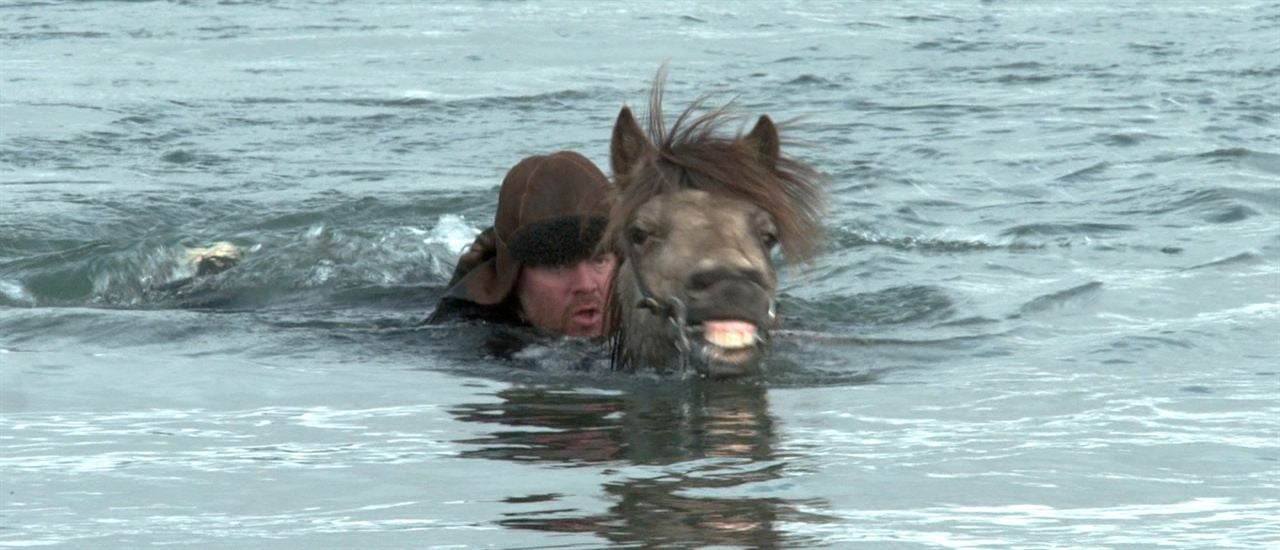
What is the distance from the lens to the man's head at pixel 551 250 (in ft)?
24.2

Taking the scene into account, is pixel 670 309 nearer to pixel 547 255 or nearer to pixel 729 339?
pixel 729 339

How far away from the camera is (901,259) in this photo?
10273mm

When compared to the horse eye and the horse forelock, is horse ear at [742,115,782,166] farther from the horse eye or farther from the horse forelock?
the horse eye

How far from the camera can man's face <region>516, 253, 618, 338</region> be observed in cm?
738

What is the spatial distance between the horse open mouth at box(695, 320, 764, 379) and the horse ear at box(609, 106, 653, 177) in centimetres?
87

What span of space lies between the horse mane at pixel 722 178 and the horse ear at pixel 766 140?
14mm

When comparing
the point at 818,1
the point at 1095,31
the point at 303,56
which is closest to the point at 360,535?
the point at 303,56

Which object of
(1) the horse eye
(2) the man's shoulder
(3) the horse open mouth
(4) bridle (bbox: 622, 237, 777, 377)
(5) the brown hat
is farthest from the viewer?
(2) the man's shoulder

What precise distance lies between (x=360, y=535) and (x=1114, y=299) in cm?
483

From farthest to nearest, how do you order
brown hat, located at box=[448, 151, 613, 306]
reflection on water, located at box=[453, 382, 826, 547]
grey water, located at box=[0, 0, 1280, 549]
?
brown hat, located at box=[448, 151, 613, 306] < grey water, located at box=[0, 0, 1280, 549] < reflection on water, located at box=[453, 382, 826, 547]

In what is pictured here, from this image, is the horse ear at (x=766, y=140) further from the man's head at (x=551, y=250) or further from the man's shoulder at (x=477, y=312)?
the man's shoulder at (x=477, y=312)

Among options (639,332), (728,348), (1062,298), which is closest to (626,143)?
(639,332)

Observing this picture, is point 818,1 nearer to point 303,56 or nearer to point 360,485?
point 303,56

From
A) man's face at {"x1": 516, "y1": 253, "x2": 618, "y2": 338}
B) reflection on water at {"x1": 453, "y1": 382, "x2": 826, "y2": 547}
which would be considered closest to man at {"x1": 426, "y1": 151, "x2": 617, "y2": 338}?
man's face at {"x1": 516, "y1": 253, "x2": 618, "y2": 338}
